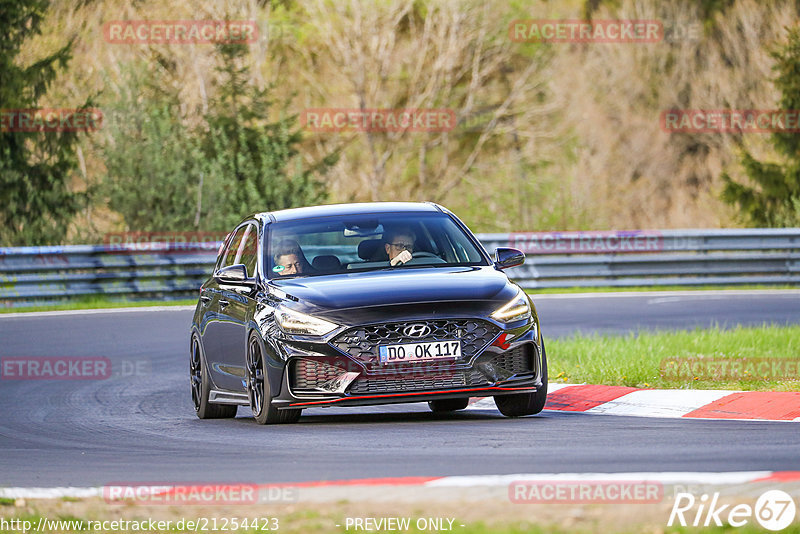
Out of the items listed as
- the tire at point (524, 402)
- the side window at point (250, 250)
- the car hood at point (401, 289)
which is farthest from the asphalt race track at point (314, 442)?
the side window at point (250, 250)

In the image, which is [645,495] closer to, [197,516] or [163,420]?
[197,516]

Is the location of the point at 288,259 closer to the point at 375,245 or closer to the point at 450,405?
the point at 375,245

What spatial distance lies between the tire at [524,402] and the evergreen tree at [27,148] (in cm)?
2126

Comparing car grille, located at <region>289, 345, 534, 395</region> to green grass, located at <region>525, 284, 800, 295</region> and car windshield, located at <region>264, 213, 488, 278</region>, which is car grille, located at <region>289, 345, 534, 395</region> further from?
green grass, located at <region>525, 284, 800, 295</region>

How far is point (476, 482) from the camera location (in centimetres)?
670

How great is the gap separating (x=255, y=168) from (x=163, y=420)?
22.2 metres

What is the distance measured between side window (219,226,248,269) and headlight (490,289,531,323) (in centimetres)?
295

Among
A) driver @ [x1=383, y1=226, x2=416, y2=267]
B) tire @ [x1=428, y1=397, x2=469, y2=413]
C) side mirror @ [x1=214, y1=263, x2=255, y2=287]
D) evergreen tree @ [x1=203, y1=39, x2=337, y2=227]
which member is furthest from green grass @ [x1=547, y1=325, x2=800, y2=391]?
evergreen tree @ [x1=203, y1=39, x2=337, y2=227]

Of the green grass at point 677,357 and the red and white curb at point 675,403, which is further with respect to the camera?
the green grass at point 677,357

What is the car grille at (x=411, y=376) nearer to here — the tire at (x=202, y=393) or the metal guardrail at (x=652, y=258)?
the tire at (x=202, y=393)

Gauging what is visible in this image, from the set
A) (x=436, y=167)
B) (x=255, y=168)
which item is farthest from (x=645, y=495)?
(x=436, y=167)

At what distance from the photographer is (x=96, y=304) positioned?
24828 mm

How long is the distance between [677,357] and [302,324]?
478cm

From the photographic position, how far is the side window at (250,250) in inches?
444
